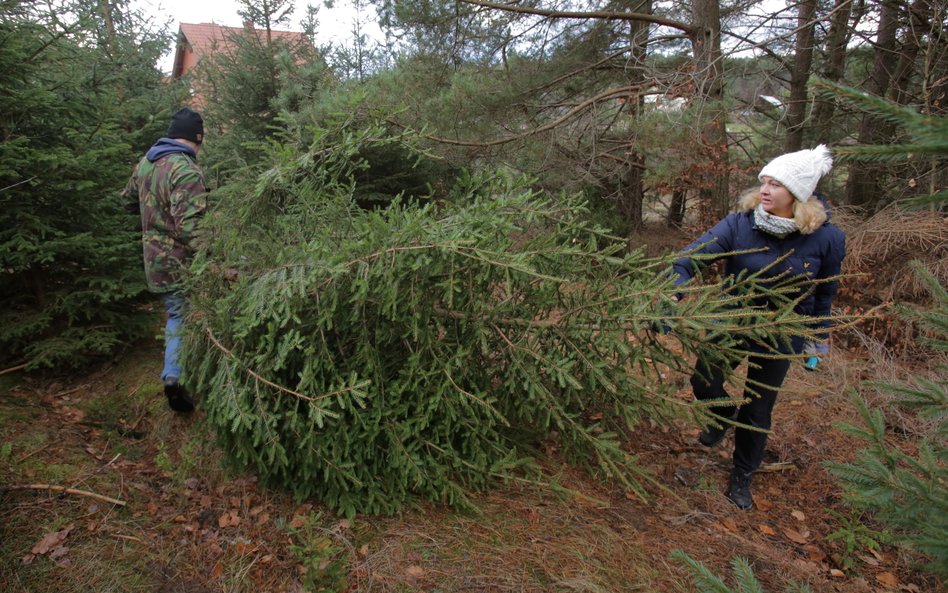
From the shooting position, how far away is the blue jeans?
3.56m

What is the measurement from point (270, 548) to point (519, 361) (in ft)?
5.34

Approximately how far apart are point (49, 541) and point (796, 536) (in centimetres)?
408

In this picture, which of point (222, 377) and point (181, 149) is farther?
point (181, 149)

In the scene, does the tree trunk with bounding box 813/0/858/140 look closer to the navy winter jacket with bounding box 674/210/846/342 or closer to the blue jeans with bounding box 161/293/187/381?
the navy winter jacket with bounding box 674/210/846/342

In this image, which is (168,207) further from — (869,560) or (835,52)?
(835,52)

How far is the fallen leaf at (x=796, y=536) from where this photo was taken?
303 centimetres

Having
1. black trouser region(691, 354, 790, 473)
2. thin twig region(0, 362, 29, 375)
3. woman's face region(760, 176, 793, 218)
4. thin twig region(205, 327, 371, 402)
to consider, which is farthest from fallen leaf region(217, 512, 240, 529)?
woman's face region(760, 176, 793, 218)

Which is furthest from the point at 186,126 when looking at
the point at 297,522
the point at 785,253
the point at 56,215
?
the point at 785,253

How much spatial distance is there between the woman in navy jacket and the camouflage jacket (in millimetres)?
3304

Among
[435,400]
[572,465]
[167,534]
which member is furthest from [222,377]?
[572,465]

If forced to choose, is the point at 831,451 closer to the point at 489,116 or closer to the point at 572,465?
the point at 572,465

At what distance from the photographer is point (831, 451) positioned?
12.8 ft

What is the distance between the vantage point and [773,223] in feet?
9.53

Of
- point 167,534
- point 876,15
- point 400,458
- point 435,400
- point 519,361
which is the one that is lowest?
point 167,534
